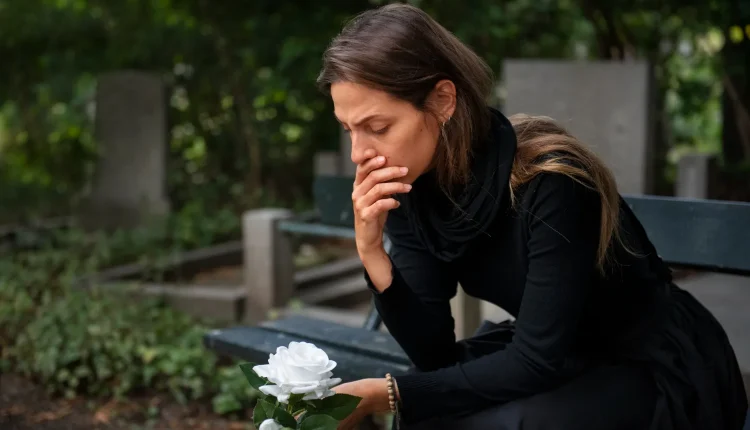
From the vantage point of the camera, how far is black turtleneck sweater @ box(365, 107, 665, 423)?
2.12 metres

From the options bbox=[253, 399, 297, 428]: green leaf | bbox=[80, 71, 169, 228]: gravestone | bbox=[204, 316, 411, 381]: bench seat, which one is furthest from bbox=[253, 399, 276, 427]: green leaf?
bbox=[80, 71, 169, 228]: gravestone

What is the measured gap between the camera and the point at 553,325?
210cm

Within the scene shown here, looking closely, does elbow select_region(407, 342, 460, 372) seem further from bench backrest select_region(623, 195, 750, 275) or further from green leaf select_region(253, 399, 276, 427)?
bench backrest select_region(623, 195, 750, 275)

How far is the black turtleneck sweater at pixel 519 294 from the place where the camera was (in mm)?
2115

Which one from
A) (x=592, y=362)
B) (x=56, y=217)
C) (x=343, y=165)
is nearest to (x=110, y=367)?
(x=592, y=362)

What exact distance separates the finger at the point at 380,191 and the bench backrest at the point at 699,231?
3.99 feet

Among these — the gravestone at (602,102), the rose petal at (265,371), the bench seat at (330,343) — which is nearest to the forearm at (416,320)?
the bench seat at (330,343)

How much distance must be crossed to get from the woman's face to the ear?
0.07 feet

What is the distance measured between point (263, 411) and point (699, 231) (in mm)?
1639

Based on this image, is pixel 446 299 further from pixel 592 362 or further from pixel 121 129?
pixel 121 129

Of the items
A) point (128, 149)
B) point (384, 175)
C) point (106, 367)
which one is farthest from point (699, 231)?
point (128, 149)

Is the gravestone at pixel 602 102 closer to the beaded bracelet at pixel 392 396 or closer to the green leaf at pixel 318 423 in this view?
the beaded bracelet at pixel 392 396

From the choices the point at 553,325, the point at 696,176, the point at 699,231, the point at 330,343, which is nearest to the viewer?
the point at 553,325

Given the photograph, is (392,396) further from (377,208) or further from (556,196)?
(556,196)
